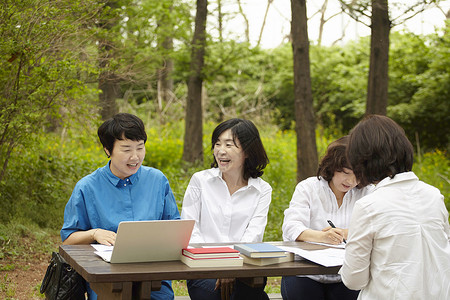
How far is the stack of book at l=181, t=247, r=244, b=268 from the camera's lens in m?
2.66

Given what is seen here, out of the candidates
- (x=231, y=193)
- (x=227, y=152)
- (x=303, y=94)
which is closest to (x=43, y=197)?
(x=303, y=94)

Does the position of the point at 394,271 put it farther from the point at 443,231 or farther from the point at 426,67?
the point at 426,67

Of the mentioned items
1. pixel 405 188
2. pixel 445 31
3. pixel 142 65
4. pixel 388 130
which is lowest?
pixel 405 188

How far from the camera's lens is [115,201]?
335 cm

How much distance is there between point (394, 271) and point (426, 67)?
12.1 meters

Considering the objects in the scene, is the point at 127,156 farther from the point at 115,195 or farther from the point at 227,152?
the point at 227,152

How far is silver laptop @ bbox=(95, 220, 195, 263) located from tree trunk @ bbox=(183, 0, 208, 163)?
7273 mm

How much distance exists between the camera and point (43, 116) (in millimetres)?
6277

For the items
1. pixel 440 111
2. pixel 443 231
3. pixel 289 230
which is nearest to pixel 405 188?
pixel 443 231

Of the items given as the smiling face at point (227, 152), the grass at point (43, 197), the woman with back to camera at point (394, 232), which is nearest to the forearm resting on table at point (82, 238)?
the smiling face at point (227, 152)

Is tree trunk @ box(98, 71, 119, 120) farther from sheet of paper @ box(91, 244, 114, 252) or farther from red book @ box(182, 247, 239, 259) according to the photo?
red book @ box(182, 247, 239, 259)

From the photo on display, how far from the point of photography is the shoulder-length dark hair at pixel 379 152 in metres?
2.54

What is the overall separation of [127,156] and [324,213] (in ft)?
4.33

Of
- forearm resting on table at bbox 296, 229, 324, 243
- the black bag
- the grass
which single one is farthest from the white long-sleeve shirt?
the grass
